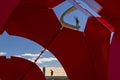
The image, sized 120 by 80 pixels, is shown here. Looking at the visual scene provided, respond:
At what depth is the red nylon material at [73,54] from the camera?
459 cm

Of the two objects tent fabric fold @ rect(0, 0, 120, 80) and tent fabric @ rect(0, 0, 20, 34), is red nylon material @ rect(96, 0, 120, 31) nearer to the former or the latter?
tent fabric @ rect(0, 0, 20, 34)

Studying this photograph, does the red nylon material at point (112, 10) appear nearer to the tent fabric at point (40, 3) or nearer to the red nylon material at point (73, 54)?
the tent fabric at point (40, 3)

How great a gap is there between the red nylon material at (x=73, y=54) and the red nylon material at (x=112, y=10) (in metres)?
1.86

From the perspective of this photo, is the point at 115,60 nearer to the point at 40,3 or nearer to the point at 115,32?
the point at 115,32

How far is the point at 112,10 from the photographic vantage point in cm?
249

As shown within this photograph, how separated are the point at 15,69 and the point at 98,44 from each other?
1.61 m

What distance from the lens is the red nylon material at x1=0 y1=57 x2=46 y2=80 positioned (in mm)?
4914

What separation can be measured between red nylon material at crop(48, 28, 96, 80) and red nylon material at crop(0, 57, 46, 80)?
1.63 ft

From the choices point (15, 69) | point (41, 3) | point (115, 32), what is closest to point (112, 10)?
point (115, 32)

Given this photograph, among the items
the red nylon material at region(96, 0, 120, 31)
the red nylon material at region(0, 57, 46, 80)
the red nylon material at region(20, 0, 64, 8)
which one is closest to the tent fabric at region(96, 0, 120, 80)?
the red nylon material at region(96, 0, 120, 31)

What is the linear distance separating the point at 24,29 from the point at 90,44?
1.08 m

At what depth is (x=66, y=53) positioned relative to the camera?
4.86 meters

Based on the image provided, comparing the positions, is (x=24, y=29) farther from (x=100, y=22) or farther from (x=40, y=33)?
(x=100, y=22)

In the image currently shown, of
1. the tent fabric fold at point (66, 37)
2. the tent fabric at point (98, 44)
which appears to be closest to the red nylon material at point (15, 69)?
the tent fabric fold at point (66, 37)
